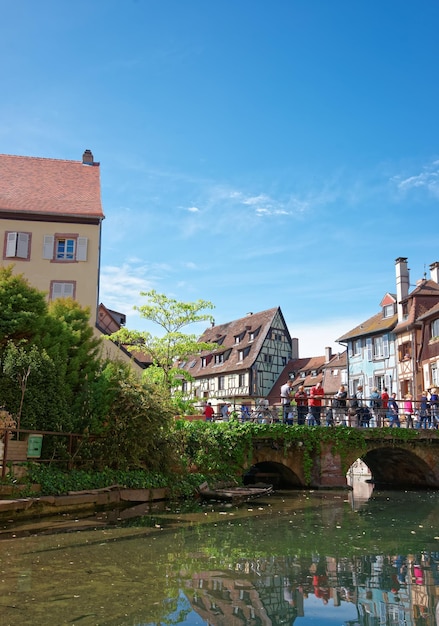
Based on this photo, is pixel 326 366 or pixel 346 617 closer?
pixel 346 617

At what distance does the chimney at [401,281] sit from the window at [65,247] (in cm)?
2288

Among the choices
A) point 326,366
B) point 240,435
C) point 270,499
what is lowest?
point 270,499

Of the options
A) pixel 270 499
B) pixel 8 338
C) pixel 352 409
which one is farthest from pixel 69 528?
pixel 352 409

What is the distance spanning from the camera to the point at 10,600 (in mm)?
7016

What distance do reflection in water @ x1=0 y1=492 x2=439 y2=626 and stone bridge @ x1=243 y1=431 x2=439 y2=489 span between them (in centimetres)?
926

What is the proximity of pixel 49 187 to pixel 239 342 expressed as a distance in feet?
91.6

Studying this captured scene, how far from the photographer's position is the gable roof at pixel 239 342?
170 feet

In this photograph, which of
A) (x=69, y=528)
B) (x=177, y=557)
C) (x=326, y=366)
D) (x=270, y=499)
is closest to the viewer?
(x=177, y=557)

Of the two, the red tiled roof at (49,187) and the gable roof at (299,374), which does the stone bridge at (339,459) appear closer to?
the red tiled roof at (49,187)

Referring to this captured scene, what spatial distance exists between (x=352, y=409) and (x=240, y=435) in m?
5.17

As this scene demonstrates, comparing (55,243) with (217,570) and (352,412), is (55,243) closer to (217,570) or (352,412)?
(352,412)

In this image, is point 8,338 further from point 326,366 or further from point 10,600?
point 326,366

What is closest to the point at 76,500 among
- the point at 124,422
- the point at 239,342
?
the point at 124,422

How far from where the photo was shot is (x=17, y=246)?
27.6 m
